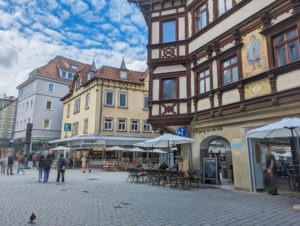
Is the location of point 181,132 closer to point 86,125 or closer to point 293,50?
point 293,50

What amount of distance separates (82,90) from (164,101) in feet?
70.1

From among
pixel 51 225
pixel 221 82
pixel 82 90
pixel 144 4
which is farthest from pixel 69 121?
pixel 51 225

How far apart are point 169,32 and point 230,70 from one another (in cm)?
557

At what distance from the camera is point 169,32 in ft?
50.0

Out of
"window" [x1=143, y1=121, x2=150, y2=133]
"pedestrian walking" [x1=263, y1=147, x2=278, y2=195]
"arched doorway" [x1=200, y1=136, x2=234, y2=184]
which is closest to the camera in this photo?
"pedestrian walking" [x1=263, y1=147, x2=278, y2=195]

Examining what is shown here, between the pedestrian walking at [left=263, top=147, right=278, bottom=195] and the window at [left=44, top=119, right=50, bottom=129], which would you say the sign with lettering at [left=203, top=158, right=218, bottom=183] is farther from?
the window at [left=44, top=119, right=50, bottom=129]

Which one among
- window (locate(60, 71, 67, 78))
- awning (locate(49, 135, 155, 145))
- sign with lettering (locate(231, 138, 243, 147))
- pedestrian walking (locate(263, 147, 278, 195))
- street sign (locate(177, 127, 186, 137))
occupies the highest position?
window (locate(60, 71, 67, 78))

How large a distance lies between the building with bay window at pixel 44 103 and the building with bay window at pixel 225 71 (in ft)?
100

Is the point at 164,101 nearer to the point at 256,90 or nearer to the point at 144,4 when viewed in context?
the point at 256,90

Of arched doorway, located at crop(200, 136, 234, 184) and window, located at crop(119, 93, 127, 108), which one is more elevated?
window, located at crop(119, 93, 127, 108)

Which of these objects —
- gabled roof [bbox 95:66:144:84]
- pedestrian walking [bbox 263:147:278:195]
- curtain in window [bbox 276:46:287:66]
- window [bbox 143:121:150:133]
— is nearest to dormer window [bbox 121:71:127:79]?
gabled roof [bbox 95:66:144:84]

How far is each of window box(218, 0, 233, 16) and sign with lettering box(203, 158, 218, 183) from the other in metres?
7.81

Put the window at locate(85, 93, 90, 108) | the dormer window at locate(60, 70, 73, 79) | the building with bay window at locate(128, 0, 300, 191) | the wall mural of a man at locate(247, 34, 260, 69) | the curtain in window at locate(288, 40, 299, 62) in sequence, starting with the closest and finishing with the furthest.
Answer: the curtain in window at locate(288, 40, 299, 62) → the building with bay window at locate(128, 0, 300, 191) → the wall mural of a man at locate(247, 34, 260, 69) → the window at locate(85, 93, 90, 108) → the dormer window at locate(60, 70, 73, 79)

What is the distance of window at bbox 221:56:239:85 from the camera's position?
11.2 metres
